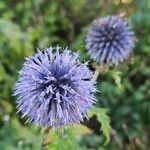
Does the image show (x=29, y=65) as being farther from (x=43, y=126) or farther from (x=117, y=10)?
(x=117, y=10)

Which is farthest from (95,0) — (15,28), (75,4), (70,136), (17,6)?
(70,136)

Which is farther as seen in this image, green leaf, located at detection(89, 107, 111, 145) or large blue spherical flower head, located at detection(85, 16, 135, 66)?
large blue spherical flower head, located at detection(85, 16, 135, 66)

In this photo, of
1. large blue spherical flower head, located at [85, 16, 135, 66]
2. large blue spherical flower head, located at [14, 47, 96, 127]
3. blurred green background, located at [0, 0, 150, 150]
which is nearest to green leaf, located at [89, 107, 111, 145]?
large blue spherical flower head, located at [14, 47, 96, 127]

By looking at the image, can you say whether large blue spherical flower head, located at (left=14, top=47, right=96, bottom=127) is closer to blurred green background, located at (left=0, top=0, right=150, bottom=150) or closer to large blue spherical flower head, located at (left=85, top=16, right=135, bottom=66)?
large blue spherical flower head, located at (left=85, top=16, right=135, bottom=66)

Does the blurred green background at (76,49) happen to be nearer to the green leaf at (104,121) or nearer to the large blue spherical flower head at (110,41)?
the large blue spherical flower head at (110,41)

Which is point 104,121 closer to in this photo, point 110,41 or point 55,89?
point 55,89

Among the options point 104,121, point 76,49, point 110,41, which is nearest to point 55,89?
point 104,121

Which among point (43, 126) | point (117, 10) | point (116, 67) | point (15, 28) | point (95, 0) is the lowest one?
point (43, 126)

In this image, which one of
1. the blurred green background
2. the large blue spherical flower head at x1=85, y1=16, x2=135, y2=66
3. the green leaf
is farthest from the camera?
the blurred green background
